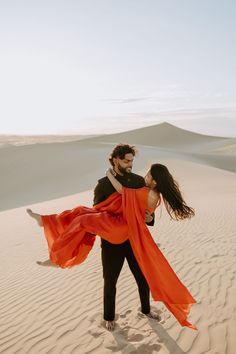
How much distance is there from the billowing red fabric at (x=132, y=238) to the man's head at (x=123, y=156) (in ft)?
0.78

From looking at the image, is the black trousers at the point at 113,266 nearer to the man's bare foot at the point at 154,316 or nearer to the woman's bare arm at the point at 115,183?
the man's bare foot at the point at 154,316

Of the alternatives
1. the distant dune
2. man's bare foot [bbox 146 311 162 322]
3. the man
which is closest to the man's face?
the man

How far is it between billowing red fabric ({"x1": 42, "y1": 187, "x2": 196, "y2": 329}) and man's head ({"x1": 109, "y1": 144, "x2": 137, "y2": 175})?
0.78 feet

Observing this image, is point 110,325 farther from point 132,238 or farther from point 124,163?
point 124,163

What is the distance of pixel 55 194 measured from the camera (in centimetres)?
2553

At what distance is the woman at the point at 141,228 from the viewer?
4590mm

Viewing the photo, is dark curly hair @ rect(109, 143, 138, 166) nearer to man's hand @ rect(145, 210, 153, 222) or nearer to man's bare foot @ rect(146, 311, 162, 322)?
man's hand @ rect(145, 210, 153, 222)

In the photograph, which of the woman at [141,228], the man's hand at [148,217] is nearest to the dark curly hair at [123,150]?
the woman at [141,228]

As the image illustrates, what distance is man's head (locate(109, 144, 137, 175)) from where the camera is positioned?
179 inches

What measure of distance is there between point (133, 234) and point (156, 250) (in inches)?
11.9

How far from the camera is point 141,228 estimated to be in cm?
467

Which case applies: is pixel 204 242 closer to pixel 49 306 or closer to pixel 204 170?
pixel 49 306

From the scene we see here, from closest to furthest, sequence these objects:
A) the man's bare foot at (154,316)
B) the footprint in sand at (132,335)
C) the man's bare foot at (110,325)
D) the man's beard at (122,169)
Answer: the man's beard at (122,169)
the footprint in sand at (132,335)
the man's bare foot at (110,325)
the man's bare foot at (154,316)

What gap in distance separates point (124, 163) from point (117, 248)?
3.13 ft
